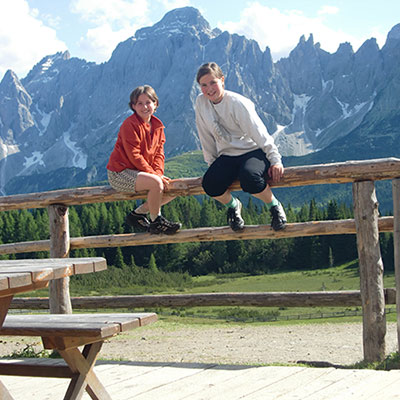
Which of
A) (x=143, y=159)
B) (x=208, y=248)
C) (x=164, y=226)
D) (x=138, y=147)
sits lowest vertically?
(x=208, y=248)

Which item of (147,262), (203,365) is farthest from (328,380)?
(147,262)

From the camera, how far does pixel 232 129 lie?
19.4ft

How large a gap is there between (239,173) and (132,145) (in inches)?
50.1

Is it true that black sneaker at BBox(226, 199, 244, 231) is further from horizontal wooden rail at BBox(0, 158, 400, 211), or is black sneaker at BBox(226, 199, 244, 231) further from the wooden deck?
the wooden deck

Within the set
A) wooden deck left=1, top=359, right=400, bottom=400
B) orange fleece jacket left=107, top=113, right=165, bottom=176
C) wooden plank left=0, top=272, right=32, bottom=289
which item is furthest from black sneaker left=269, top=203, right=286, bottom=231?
wooden plank left=0, top=272, right=32, bottom=289

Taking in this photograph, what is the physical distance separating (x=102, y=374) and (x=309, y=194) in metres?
198

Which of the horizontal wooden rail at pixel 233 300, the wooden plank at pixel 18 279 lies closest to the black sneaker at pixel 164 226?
the horizontal wooden rail at pixel 233 300

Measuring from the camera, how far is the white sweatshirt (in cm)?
574

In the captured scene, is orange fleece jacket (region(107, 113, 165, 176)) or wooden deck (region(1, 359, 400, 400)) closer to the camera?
wooden deck (region(1, 359, 400, 400))

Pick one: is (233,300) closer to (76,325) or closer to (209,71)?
(209,71)

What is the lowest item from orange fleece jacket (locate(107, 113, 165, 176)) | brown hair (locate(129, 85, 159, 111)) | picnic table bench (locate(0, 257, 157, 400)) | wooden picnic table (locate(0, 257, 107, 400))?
picnic table bench (locate(0, 257, 157, 400))

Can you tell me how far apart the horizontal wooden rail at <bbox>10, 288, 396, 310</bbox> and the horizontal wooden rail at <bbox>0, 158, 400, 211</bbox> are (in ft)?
4.01

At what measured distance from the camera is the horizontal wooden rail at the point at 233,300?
20.1ft

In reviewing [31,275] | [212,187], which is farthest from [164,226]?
[31,275]
